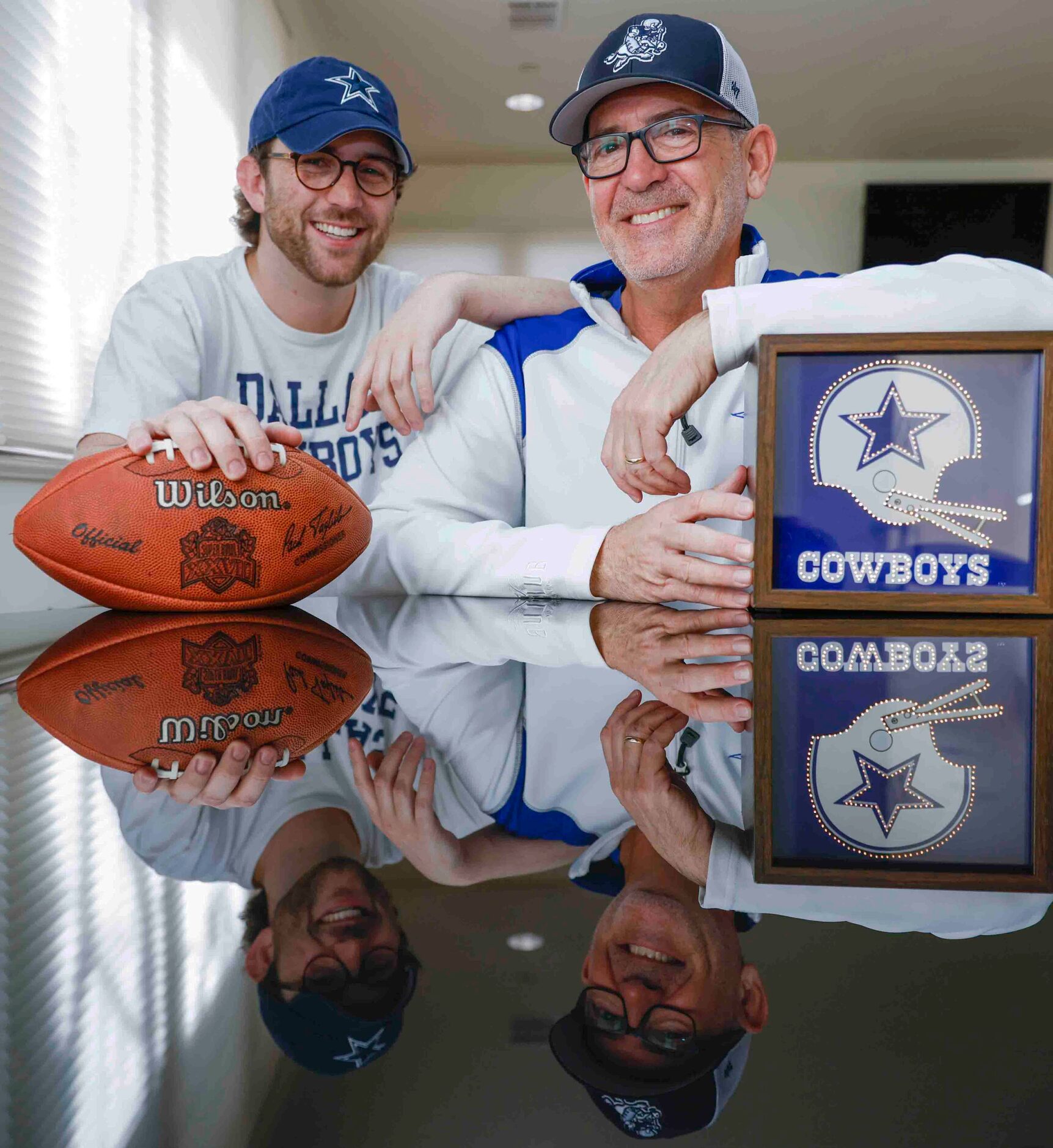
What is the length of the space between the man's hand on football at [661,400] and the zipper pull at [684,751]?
66cm

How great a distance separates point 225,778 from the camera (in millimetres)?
437

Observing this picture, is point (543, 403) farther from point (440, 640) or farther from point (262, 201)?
point (262, 201)

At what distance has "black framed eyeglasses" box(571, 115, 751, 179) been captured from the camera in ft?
4.72

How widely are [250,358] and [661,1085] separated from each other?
178cm

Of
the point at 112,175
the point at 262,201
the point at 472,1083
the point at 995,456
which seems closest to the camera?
the point at 472,1083

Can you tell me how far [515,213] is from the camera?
24.0 ft

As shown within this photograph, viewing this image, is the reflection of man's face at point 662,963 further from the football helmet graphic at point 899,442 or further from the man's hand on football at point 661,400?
the man's hand on football at point 661,400

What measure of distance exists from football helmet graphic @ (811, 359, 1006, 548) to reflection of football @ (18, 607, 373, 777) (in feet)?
1.67

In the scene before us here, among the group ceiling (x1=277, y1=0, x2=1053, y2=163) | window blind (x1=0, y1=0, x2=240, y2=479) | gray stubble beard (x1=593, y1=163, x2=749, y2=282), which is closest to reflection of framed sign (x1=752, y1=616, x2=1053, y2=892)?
gray stubble beard (x1=593, y1=163, x2=749, y2=282)

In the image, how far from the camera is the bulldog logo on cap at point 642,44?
54.4 inches

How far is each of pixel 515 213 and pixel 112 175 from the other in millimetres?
4850

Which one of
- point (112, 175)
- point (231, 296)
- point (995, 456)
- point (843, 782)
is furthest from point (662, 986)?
point (112, 175)

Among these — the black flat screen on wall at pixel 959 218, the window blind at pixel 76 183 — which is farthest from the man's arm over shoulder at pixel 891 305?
the black flat screen on wall at pixel 959 218

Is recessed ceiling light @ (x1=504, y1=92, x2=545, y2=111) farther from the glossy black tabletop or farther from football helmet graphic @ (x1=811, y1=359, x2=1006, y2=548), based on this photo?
the glossy black tabletop
